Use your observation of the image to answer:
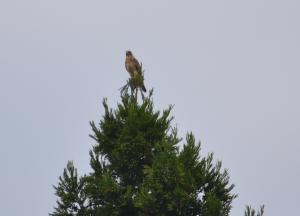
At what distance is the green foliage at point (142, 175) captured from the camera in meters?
22.7

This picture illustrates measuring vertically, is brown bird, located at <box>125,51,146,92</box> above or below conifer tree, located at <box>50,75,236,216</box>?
above

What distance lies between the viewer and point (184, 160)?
2323 centimetres

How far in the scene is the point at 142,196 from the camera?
22656 mm

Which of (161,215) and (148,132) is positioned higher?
(148,132)

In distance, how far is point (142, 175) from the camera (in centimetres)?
2431

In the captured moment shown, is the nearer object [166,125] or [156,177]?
[156,177]

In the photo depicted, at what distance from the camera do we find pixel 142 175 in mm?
24312

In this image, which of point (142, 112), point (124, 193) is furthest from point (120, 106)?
point (124, 193)

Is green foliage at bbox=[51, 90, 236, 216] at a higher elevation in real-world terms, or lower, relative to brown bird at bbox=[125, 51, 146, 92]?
lower

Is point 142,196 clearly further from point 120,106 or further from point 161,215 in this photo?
point 120,106

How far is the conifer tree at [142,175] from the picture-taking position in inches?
895

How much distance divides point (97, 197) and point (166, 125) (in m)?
2.51

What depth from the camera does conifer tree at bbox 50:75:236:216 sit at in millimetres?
22734

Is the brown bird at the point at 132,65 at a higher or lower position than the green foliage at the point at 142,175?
higher
